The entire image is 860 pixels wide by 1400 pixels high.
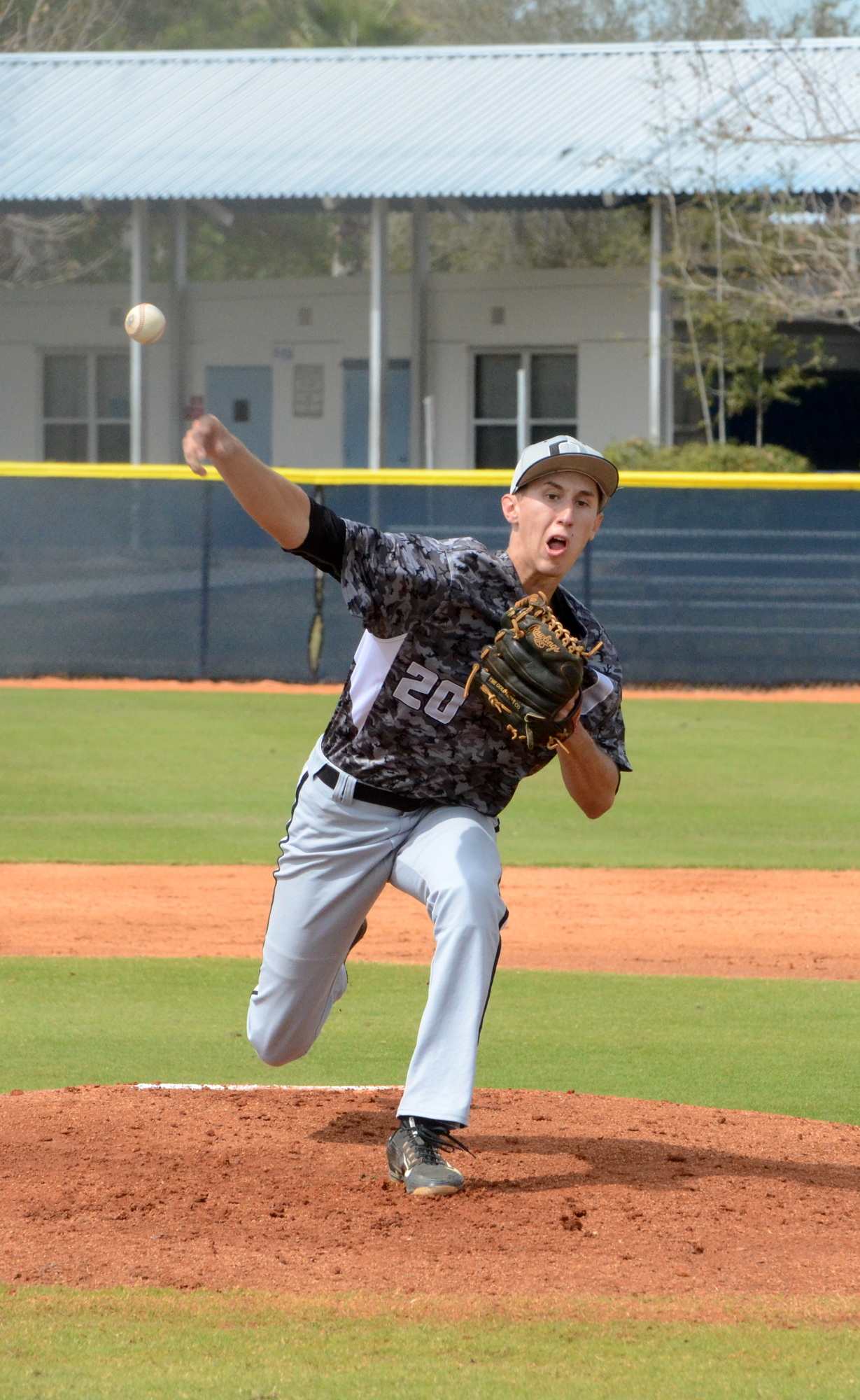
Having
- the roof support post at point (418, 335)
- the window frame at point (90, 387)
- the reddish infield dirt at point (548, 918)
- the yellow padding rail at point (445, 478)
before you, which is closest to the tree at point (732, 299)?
the roof support post at point (418, 335)

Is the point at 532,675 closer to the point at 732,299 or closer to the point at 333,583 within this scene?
the point at 333,583

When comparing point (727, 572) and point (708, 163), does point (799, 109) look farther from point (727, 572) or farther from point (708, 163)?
point (727, 572)

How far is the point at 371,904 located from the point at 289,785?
744 cm

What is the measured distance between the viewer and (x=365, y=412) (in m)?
23.4

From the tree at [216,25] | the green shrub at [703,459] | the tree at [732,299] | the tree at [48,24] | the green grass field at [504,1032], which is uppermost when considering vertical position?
the tree at [216,25]

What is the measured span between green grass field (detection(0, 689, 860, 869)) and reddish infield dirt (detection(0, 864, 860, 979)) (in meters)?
0.44

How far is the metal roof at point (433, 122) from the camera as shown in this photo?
66.5 feet

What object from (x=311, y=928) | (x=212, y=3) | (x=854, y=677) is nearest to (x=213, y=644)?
(x=854, y=677)

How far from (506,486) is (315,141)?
843cm

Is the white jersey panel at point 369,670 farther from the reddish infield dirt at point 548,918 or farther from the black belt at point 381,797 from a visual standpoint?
the reddish infield dirt at point 548,918

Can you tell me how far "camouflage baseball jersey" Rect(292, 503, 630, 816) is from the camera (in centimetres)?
376

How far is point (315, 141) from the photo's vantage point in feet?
71.8

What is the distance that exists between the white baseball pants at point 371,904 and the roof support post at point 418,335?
719 inches

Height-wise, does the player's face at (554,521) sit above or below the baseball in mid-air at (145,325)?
below
